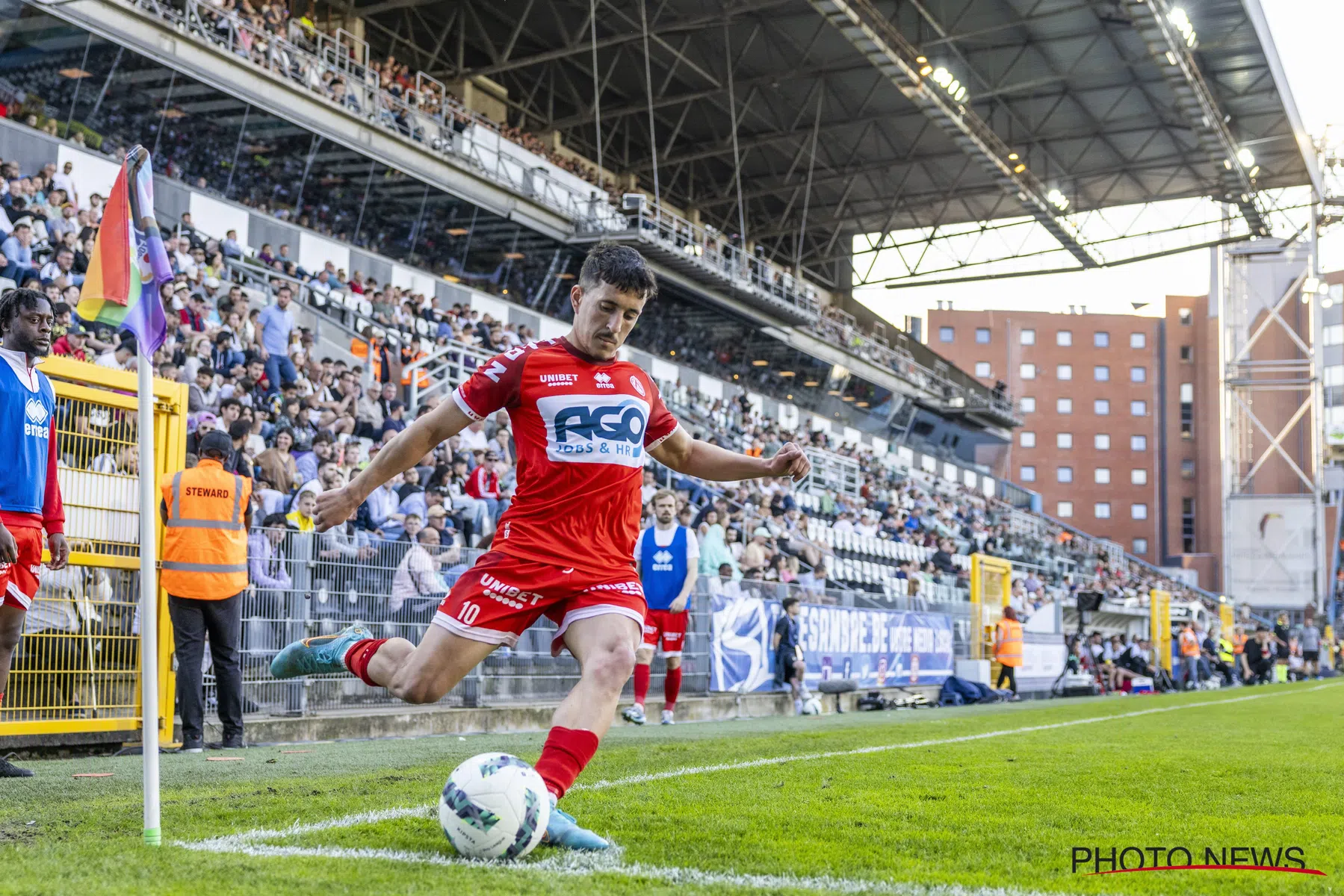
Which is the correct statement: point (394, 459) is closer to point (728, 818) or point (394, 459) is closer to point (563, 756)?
point (563, 756)

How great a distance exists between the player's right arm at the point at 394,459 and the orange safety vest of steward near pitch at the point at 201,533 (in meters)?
4.26

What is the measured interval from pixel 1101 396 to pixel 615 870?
302 feet

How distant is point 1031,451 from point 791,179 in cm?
5063

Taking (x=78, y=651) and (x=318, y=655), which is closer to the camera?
(x=318, y=655)

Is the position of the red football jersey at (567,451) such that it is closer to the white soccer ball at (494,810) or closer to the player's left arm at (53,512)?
the white soccer ball at (494,810)

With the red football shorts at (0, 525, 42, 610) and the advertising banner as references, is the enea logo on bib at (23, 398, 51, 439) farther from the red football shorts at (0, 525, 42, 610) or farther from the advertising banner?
the advertising banner

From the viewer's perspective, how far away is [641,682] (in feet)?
40.1

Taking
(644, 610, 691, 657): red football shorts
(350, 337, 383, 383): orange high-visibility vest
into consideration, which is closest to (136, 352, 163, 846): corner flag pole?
(644, 610, 691, 657): red football shorts

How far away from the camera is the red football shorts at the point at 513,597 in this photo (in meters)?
4.62

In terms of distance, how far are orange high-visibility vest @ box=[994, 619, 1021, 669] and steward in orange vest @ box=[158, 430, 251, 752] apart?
623 inches

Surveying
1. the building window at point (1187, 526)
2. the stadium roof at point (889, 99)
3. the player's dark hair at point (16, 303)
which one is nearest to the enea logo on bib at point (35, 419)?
the player's dark hair at point (16, 303)

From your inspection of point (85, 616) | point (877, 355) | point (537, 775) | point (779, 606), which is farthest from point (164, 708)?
point (877, 355)

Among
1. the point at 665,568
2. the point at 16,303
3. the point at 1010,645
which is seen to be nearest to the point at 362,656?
the point at 16,303

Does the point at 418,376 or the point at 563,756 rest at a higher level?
the point at 418,376
